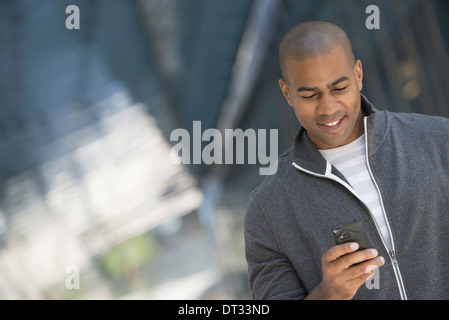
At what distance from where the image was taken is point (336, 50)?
2029 millimetres

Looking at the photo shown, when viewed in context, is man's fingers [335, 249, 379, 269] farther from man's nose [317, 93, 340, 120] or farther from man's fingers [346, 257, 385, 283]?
man's nose [317, 93, 340, 120]

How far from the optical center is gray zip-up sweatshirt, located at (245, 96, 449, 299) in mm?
1911

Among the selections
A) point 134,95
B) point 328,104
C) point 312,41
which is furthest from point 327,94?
point 134,95

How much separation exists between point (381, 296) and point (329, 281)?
0.24 metres

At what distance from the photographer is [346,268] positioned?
178 centimetres

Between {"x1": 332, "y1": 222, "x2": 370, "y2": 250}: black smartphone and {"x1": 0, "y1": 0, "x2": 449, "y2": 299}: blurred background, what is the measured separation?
2.70m

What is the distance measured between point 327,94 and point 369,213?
0.36 metres

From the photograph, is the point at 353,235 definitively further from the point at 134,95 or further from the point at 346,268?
the point at 134,95

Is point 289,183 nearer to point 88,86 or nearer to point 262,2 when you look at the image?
point 262,2

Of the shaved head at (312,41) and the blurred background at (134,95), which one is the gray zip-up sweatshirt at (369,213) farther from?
the blurred background at (134,95)

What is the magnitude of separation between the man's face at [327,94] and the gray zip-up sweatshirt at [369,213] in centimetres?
8

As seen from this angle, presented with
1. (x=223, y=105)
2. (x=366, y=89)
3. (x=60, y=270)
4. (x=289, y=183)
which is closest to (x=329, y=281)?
(x=289, y=183)

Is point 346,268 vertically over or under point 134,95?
under
